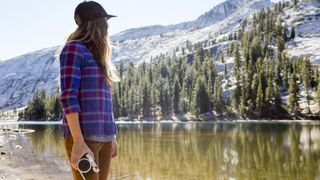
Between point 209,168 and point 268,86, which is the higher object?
point 268,86

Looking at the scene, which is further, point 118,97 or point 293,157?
point 118,97

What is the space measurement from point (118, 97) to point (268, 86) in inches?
2793

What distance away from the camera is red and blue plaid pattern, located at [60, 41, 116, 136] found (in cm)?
503

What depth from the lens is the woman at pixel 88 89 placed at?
4953 millimetres

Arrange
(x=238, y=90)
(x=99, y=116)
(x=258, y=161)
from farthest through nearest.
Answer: (x=238, y=90)
(x=258, y=161)
(x=99, y=116)

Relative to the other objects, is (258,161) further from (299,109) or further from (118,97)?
(118,97)

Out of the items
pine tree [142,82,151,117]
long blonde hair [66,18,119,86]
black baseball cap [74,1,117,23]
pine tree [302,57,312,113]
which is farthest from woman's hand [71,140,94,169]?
pine tree [142,82,151,117]

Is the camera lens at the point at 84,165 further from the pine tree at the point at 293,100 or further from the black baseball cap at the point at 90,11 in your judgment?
the pine tree at the point at 293,100

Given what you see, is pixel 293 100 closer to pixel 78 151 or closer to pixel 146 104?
pixel 146 104

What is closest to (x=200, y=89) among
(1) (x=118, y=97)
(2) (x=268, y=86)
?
(2) (x=268, y=86)

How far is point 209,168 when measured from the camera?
31.2 meters

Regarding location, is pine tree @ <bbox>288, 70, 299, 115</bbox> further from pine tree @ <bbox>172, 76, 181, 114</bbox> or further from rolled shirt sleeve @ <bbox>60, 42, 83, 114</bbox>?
rolled shirt sleeve @ <bbox>60, 42, 83, 114</bbox>

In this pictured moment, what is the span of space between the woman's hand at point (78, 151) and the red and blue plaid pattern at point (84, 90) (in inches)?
12.7

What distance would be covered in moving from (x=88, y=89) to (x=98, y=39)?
72 centimetres
